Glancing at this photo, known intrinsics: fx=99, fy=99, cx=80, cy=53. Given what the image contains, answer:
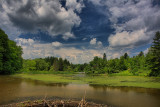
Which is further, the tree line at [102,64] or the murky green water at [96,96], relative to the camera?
the tree line at [102,64]

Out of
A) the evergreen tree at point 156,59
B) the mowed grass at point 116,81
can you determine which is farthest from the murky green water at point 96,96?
the evergreen tree at point 156,59

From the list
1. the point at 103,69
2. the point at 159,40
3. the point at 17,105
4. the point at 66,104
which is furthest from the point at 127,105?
the point at 103,69

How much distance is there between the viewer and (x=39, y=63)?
Answer: 8312 cm

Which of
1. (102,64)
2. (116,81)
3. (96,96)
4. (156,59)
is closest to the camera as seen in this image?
(96,96)

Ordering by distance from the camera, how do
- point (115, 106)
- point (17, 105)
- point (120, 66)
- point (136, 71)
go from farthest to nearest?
point (120, 66) → point (136, 71) → point (115, 106) → point (17, 105)

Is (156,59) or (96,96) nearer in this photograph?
(96,96)

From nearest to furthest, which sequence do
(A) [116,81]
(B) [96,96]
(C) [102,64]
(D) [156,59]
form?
1. (B) [96,96]
2. (A) [116,81]
3. (D) [156,59]
4. (C) [102,64]

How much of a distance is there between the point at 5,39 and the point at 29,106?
1273 inches

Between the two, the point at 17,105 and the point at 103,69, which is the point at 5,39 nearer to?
the point at 17,105

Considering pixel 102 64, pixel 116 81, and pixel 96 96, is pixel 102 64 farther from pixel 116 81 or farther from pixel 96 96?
pixel 96 96

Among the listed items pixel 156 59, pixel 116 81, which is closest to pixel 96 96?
pixel 116 81

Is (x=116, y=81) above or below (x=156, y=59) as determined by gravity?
below

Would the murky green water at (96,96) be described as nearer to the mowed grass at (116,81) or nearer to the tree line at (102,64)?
the mowed grass at (116,81)

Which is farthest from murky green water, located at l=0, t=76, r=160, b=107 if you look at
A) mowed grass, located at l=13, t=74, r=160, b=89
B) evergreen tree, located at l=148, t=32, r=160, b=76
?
evergreen tree, located at l=148, t=32, r=160, b=76
